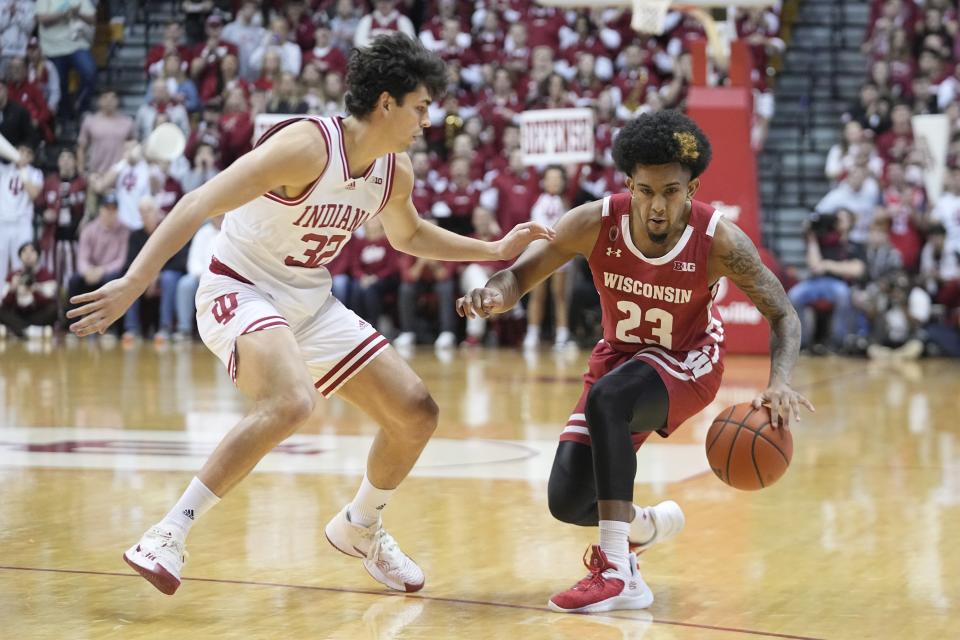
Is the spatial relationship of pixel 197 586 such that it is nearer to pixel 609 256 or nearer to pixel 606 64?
pixel 609 256

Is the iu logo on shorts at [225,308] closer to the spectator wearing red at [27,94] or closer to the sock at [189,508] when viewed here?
the sock at [189,508]

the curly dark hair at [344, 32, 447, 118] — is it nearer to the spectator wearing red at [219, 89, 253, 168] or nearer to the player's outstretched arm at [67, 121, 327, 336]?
the player's outstretched arm at [67, 121, 327, 336]

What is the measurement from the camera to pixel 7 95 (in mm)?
18234

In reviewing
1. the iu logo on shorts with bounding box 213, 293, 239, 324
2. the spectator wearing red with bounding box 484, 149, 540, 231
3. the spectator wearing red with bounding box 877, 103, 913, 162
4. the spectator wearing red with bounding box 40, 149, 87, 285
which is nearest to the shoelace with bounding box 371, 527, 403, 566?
the iu logo on shorts with bounding box 213, 293, 239, 324

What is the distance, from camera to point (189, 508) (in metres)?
4.25

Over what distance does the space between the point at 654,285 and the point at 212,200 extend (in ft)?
4.66

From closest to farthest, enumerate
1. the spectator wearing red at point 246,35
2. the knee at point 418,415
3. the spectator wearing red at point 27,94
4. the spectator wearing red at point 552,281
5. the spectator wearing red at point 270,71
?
1. the knee at point 418,415
2. the spectator wearing red at point 552,281
3. the spectator wearing red at point 270,71
4. the spectator wearing red at point 246,35
5. the spectator wearing red at point 27,94

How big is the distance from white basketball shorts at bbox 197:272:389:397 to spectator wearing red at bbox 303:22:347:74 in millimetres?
12818

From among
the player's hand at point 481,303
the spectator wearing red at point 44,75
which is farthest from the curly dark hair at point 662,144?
the spectator wearing red at point 44,75

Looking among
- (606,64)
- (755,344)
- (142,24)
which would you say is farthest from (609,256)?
(142,24)

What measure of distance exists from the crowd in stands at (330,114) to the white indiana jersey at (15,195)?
26 millimetres

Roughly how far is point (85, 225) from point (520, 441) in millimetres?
9702

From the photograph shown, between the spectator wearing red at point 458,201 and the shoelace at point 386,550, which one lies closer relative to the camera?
the shoelace at point 386,550

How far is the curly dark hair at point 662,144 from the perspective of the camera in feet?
14.3
